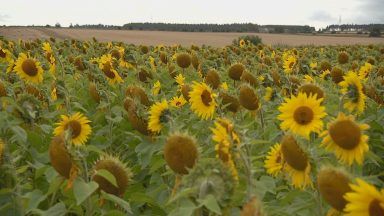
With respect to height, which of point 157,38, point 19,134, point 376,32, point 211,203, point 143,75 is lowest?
point 376,32

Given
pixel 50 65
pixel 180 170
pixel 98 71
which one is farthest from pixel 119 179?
pixel 50 65

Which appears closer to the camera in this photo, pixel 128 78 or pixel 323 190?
pixel 323 190

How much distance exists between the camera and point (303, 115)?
117 inches

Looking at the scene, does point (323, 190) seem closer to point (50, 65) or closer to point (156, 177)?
point (156, 177)

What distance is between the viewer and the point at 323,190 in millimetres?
1732

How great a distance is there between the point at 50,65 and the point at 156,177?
391cm

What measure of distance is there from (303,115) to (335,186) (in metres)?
1.30

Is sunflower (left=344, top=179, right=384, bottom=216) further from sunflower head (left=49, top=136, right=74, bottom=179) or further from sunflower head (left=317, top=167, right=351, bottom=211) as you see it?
sunflower head (left=49, top=136, right=74, bottom=179)

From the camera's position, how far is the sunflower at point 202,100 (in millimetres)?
3643


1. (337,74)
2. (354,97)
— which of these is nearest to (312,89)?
(354,97)

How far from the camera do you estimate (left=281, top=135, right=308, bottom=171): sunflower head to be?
2133 millimetres

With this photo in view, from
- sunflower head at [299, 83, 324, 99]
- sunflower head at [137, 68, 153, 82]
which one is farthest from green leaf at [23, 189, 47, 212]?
sunflower head at [137, 68, 153, 82]

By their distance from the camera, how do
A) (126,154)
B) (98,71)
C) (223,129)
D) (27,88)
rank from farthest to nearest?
1. (98,71)
2. (27,88)
3. (126,154)
4. (223,129)

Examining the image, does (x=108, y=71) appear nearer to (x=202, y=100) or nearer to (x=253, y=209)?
(x=202, y=100)
